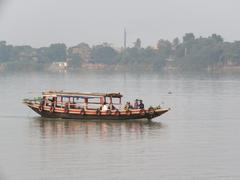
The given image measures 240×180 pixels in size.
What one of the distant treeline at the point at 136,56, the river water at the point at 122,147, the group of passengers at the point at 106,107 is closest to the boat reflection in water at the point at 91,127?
the river water at the point at 122,147

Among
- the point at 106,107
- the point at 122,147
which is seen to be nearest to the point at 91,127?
the point at 106,107

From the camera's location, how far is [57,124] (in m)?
35.7

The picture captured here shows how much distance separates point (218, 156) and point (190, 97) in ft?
98.6

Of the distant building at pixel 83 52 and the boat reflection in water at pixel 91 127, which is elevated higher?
the distant building at pixel 83 52

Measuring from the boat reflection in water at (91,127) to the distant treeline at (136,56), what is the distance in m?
105

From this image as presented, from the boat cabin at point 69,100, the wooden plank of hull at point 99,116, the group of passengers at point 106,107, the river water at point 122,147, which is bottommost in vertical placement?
the river water at point 122,147

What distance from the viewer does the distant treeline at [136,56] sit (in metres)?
142

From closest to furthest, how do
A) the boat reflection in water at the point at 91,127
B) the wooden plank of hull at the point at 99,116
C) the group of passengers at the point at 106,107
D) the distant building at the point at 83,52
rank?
1. the boat reflection in water at the point at 91,127
2. the wooden plank of hull at the point at 99,116
3. the group of passengers at the point at 106,107
4. the distant building at the point at 83,52

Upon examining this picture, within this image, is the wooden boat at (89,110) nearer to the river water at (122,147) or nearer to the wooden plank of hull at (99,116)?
the wooden plank of hull at (99,116)

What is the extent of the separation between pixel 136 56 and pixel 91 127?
398 feet

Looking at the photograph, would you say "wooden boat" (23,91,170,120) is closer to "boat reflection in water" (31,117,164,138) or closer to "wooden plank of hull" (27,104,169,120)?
"wooden plank of hull" (27,104,169,120)

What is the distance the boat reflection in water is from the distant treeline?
10512 centimetres

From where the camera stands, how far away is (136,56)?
511 ft

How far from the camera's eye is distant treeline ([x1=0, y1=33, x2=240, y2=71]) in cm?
14250
